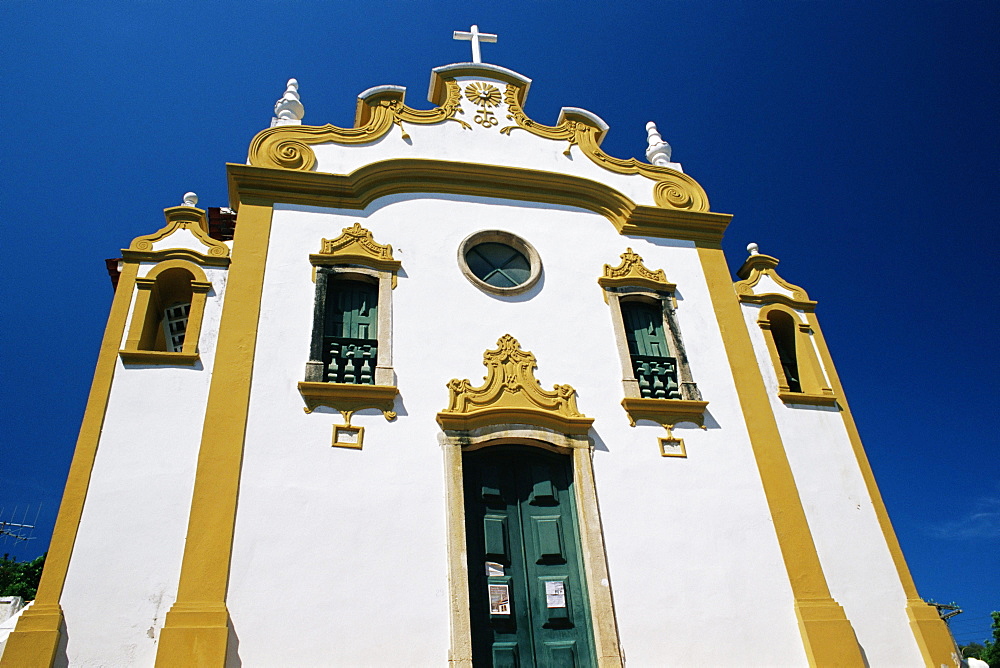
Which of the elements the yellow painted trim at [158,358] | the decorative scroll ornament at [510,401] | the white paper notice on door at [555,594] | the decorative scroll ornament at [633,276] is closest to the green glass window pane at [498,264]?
the decorative scroll ornament at [633,276]

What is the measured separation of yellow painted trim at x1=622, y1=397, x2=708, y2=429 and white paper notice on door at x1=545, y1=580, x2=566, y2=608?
2.16 metres

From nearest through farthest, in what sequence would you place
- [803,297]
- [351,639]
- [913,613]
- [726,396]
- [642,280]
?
[351,639] → [913,613] → [726,396] → [642,280] → [803,297]

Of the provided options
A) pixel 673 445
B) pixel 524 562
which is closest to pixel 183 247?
pixel 524 562

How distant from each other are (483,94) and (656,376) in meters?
5.66

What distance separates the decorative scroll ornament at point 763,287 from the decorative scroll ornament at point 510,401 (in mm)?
3537

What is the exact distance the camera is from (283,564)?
705cm

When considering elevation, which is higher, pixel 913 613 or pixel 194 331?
pixel 194 331

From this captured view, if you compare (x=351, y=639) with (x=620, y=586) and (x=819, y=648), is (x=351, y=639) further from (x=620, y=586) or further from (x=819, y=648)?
(x=819, y=648)

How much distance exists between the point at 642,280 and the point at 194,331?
5.87 meters

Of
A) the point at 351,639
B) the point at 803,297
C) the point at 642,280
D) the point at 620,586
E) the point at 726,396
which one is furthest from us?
the point at 803,297

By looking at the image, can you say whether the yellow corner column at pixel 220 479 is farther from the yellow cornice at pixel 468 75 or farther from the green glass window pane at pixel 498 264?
the yellow cornice at pixel 468 75

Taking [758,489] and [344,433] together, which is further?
[758,489]

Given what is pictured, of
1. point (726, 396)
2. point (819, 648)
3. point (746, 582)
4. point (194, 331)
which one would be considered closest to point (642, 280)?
point (726, 396)

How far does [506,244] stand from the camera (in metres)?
10.2
